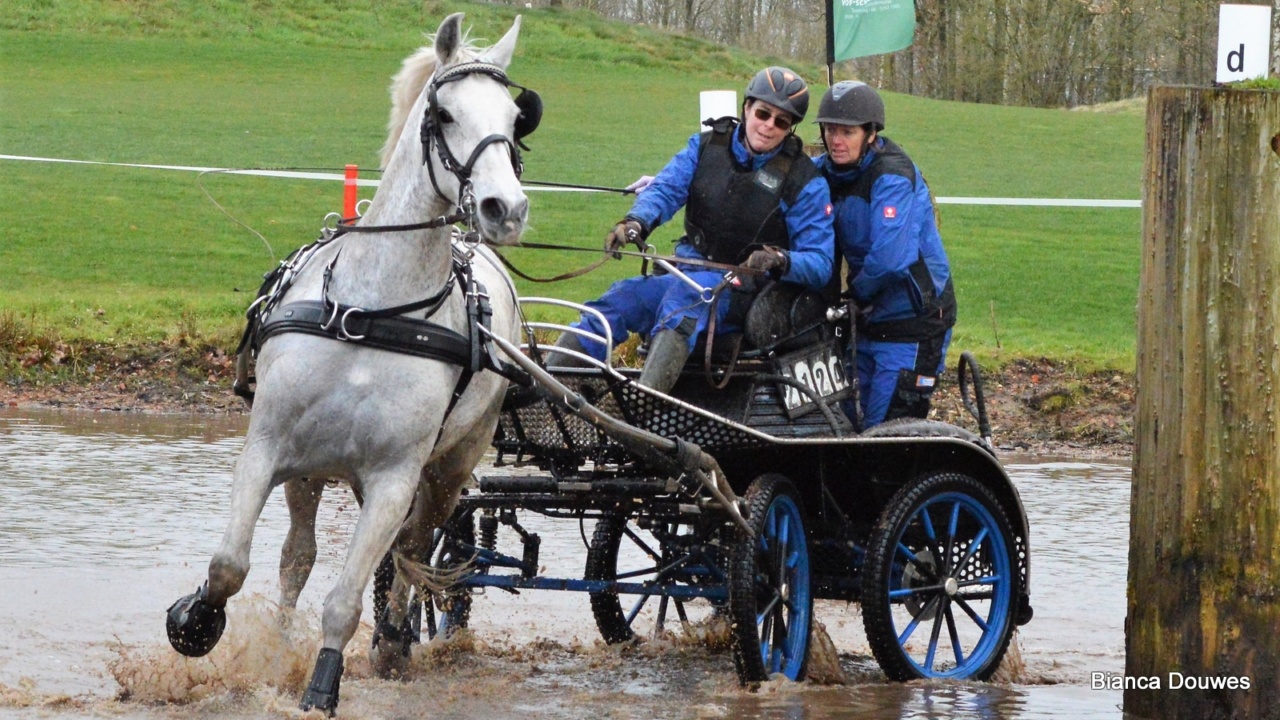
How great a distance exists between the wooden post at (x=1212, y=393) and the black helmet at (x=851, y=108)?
4.28 ft

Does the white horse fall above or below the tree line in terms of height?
below

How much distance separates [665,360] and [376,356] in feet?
4.19

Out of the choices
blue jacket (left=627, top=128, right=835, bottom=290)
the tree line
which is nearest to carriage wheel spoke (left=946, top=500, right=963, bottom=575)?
blue jacket (left=627, top=128, right=835, bottom=290)

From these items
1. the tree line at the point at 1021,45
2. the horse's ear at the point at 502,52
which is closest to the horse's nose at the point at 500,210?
the horse's ear at the point at 502,52

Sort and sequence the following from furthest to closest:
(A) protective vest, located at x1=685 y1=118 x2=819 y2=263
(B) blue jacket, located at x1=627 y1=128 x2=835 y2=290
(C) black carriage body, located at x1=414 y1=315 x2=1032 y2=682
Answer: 1. (A) protective vest, located at x1=685 y1=118 x2=819 y2=263
2. (B) blue jacket, located at x1=627 y1=128 x2=835 y2=290
3. (C) black carriage body, located at x1=414 y1=315 x2=1032 y2=682

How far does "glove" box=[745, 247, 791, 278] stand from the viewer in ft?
20.0

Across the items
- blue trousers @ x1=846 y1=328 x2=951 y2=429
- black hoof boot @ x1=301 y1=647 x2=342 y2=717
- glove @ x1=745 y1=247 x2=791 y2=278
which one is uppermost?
glove @ x1=745 y1=247 x2=791 y2=278

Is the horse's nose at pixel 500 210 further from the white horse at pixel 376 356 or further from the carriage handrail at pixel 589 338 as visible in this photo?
the carriage handrail at pixel 589 338

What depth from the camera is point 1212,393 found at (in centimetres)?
527

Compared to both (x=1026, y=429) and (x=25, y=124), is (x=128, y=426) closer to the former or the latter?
(x=1026, y=429)

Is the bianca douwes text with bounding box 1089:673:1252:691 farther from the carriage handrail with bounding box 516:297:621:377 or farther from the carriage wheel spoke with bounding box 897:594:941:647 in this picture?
the carriage handrail with bounding box 516:297:621:377

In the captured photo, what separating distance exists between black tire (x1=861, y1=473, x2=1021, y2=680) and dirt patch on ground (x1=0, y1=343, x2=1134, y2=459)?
16.6 ft

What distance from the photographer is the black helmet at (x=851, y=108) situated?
21.5ft

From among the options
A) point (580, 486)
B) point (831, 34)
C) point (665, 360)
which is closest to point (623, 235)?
point (665, 360)
